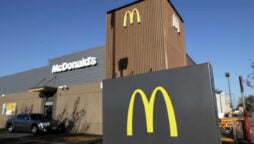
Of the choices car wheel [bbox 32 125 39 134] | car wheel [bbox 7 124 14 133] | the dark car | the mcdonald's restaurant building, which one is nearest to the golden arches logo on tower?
the mcdonald's restaurant building

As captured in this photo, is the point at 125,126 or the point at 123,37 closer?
the point at 125,126

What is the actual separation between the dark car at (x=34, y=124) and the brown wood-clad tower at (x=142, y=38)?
20.6 ft

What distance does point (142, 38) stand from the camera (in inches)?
553

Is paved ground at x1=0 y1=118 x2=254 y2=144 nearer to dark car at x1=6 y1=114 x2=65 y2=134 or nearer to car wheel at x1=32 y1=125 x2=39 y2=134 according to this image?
car wheel at x1=32 y1=125 x2=39 y2=134

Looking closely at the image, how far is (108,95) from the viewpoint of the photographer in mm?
1846

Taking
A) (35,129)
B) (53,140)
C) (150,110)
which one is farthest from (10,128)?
(150,110)

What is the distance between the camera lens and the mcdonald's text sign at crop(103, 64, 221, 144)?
1468mm

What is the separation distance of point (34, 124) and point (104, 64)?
7079mm

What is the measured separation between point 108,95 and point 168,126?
1.90 feet

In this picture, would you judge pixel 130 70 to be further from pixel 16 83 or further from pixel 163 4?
pixel 16 83

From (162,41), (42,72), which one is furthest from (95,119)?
(42,72)

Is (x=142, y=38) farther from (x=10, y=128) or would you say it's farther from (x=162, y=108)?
(x=10, y=128)

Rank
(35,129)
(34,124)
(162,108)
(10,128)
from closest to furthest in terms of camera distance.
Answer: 1. (162,108)
2. (35,129)
3. (34,124)
4. (10,128)

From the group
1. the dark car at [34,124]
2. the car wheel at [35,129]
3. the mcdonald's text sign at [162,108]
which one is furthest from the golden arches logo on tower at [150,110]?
the car wheel at [35,129]
